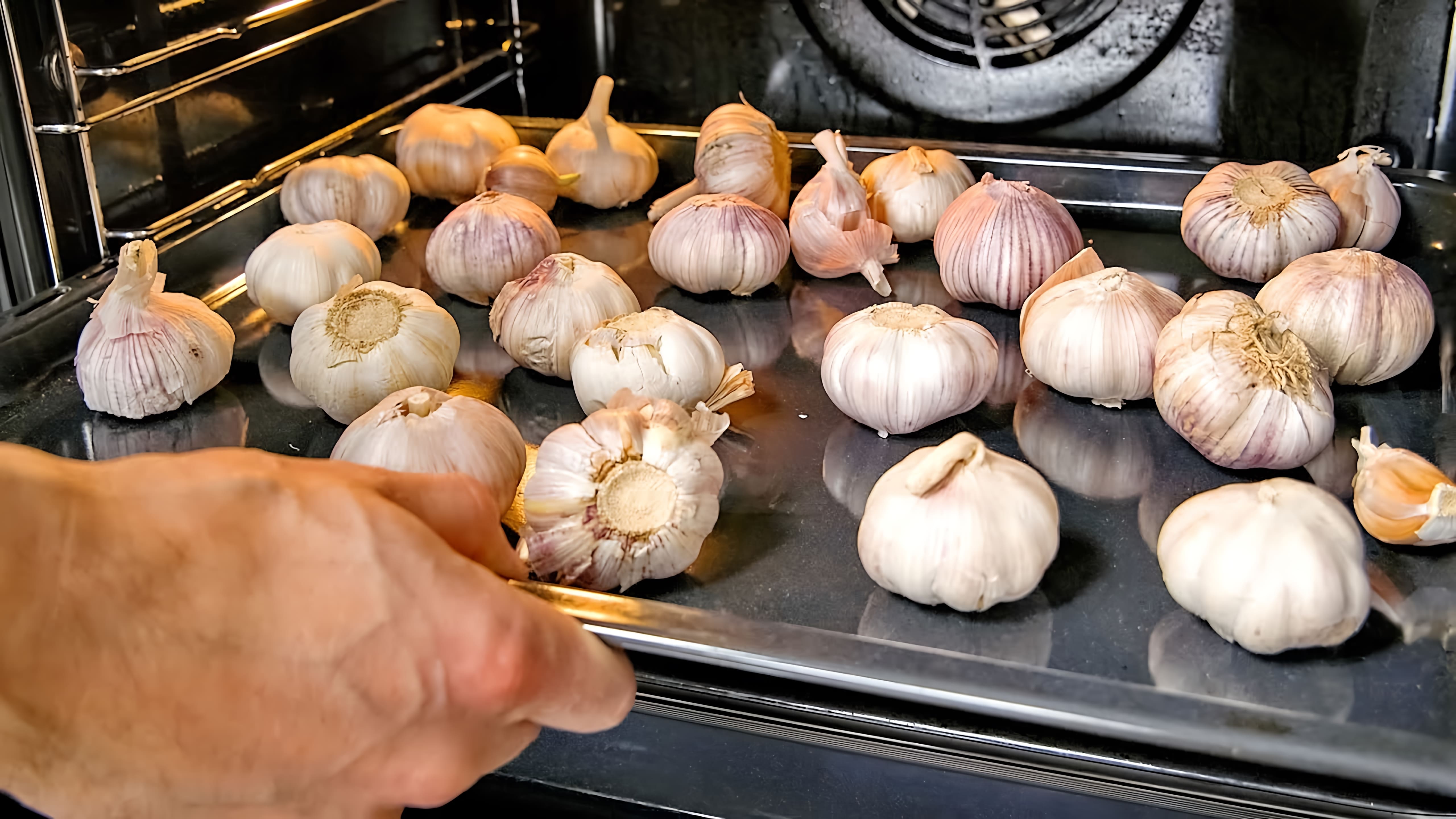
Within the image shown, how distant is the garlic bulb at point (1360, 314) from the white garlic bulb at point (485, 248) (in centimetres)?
64

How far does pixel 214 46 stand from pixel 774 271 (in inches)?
23.7

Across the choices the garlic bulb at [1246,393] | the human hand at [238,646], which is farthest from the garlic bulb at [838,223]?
the human hand at [238,646]

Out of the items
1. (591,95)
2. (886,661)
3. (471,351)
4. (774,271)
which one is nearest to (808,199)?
(774,271)

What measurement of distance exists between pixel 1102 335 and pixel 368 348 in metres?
0.57

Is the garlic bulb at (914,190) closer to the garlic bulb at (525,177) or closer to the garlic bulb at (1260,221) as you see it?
the garlic bulb at (1260,221)

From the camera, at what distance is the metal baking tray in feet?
2.03

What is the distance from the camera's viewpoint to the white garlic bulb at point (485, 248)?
3.62 ft

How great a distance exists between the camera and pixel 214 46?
119 cm

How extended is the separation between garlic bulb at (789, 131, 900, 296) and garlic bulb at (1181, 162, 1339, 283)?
294 mm

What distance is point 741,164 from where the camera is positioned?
1218 mm

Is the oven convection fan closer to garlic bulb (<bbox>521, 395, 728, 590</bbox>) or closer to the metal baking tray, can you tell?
the metal baking tray

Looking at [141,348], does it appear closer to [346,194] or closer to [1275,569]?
[346,194]

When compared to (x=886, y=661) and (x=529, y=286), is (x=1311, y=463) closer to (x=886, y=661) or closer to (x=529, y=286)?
(x=886, y=661)

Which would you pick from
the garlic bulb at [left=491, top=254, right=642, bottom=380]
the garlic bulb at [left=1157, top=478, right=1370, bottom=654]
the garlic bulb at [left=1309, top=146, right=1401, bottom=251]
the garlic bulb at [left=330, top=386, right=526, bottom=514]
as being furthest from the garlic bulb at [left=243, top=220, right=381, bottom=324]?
the garlic bulb at [left=1309, top=146, right=1401, bottom=251]
